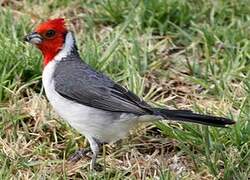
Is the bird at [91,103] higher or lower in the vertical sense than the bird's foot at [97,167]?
higher

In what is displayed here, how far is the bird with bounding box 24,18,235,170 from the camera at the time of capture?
16.5ft

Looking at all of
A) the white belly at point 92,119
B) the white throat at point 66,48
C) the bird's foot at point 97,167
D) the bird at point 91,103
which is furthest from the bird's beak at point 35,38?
the bird's foot at point 97,167

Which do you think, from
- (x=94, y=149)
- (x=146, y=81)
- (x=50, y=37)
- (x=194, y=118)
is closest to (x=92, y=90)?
(x=94, y=149)

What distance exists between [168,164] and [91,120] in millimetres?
599

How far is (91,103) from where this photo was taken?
5.08 metres

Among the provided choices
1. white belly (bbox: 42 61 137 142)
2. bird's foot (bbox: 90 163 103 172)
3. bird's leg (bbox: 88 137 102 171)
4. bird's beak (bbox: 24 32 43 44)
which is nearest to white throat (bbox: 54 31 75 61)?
bird's beak (bbox: 24 32 43 44)

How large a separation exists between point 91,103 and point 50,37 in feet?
1.78

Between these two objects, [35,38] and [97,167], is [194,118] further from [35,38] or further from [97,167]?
[35,38]

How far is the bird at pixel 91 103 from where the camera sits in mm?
5031

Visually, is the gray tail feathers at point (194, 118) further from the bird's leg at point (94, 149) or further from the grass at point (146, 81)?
the bird's leg at point (94, 149)

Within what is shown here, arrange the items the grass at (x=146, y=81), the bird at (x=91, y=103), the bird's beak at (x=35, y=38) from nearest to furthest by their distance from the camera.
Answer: the bird at (x=91, y=103)
the grass at (x=146, y=81)
the bird's beak at (x=35, y=38)

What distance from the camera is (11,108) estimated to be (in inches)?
221

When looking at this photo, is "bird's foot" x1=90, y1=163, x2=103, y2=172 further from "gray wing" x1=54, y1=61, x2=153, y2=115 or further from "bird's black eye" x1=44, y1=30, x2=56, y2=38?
"bird's black eye" x1=44, y1=30, x2=56, y2=38

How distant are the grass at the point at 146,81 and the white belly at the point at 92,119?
18cm
